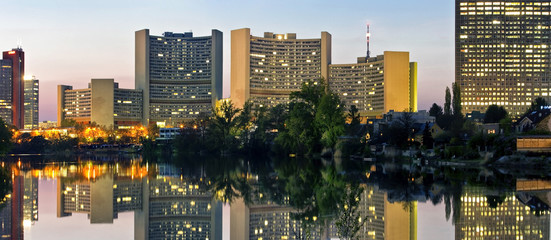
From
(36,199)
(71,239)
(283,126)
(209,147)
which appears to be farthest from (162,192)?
(209,147)

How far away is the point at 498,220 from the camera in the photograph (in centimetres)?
2477

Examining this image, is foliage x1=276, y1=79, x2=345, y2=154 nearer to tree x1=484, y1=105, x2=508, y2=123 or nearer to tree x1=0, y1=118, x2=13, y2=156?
tree x1=0, y1=118, x2=13, y2=156

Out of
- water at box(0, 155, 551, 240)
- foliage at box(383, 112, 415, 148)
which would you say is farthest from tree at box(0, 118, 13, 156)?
foliage at box(383, 112, 415, 148)

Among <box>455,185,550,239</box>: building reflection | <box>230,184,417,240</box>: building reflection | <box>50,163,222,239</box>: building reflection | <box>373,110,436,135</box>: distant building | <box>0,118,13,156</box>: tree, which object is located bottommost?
<box>50,163,222,239</box>: building reflection

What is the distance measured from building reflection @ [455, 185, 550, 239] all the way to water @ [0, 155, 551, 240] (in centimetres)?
4

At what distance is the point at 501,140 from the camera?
6469 cm

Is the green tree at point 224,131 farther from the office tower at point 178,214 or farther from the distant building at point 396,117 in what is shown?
the office tower at point 178,214

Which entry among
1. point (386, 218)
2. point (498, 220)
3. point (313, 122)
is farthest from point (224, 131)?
point (498, 220)

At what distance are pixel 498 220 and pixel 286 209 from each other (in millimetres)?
9672

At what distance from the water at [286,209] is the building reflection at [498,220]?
41 mm

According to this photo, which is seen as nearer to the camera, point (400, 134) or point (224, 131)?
point (400, 134)

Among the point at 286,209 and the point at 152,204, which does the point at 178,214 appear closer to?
the point at 152,204

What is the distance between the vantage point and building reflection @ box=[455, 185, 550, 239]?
22.0 metres

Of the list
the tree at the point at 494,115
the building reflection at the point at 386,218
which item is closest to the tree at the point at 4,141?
the building reflection at the point at 386,218
